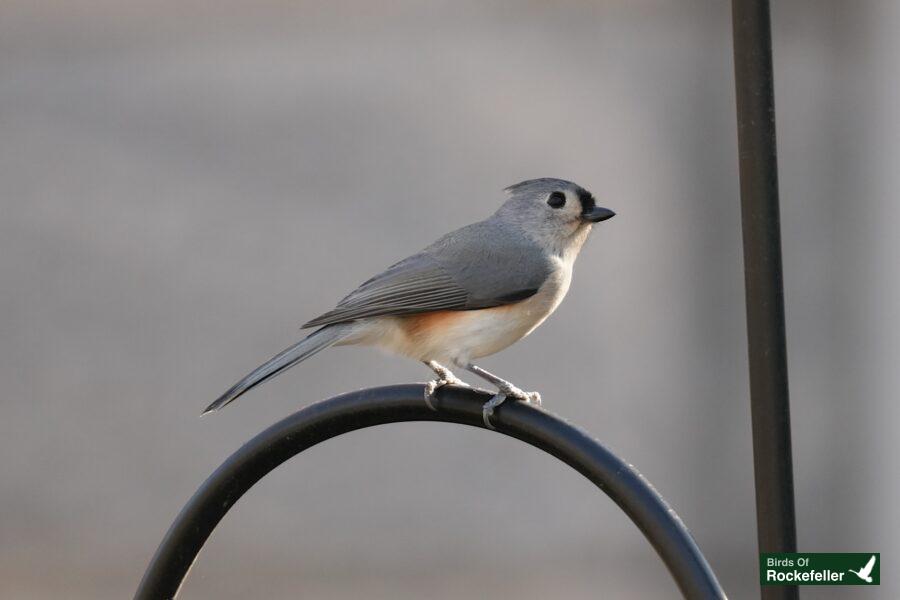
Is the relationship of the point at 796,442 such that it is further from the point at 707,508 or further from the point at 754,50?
the point at 754,50

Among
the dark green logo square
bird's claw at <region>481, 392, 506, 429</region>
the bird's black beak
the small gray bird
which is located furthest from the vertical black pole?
the bird's black beak

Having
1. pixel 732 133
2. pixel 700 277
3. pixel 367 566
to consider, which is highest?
pixel 732 133

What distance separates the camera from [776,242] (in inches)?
65.2

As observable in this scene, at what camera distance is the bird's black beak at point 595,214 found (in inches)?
107

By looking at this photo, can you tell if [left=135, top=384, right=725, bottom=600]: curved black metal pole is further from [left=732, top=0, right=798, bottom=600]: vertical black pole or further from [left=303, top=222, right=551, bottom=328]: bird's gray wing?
[left=303, top=222, right=551, bottom=328]: bird's gray wing

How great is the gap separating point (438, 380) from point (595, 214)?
702 millimetres

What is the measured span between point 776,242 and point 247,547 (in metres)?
4.20

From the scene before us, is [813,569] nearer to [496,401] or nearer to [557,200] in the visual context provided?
[496,401]

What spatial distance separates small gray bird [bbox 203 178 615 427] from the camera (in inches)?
97.0

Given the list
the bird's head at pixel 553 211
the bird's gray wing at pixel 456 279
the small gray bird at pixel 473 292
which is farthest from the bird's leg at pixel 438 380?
the bird's head at pixel 553 211

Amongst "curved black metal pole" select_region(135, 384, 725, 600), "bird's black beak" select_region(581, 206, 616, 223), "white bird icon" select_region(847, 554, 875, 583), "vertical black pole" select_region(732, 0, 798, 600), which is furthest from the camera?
"bird's black beak" select_region(581, 206, 616, 223)

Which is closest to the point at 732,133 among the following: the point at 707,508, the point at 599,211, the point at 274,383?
the point at 707,508

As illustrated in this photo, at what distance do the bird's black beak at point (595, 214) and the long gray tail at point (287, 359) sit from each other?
688 mm

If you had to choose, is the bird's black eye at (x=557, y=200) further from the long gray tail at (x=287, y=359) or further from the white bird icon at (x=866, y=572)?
the white bird icon at (x=866, y=572)
